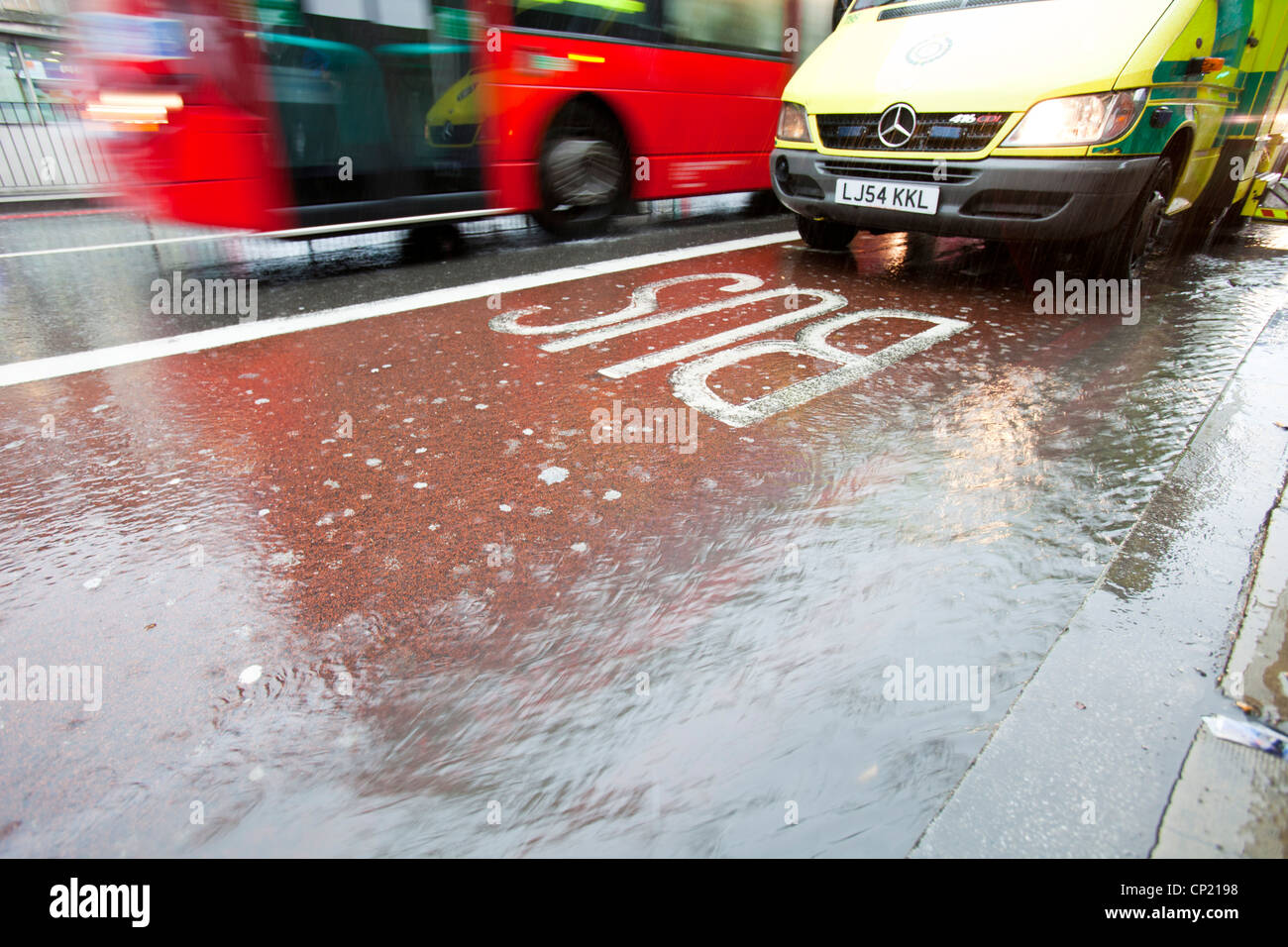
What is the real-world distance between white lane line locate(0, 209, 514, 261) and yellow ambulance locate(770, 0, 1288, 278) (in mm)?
2544

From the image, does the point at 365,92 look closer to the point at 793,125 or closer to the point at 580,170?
the point at 580,170

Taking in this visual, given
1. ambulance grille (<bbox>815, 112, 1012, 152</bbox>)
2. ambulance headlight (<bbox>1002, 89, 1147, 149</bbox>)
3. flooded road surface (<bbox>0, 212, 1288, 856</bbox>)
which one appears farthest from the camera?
ambulance grille (<bbox>815, 112, 1012, 152</bbox>)

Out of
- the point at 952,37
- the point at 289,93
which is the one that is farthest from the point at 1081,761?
the point at 289,93

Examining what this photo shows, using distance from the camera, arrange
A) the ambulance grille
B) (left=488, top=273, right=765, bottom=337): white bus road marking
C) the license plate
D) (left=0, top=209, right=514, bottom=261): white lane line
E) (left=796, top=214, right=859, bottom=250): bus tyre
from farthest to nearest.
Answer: (left=796, top=214, right=859, bottom=250): bus tyre, (left=0, top=209, right=514, bottom=261): white lane line, the license plate, the ambulance grille, (left=488, top=273, right=765, bottom=337): white bus road marking

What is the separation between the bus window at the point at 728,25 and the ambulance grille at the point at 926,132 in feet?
8.50

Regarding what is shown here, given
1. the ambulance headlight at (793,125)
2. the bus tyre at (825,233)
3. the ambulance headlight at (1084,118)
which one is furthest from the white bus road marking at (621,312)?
the ambulance headlight at (1084,118)

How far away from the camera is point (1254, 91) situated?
5.89m

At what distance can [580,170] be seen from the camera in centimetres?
651

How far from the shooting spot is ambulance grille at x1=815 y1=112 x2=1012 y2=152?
429 cm

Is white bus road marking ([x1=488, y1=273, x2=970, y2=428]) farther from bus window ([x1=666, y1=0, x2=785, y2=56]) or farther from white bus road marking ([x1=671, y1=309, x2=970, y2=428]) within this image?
bus window ([x1=666, y1=0, x2=785, y2=56])

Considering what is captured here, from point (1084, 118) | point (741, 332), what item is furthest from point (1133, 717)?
point (1084, 118)

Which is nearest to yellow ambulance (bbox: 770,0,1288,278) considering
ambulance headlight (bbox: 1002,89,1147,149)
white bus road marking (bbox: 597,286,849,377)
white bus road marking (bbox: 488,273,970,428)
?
ambulance headlight (bbox: 1002,89,1147,149)

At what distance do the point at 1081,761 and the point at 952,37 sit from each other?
4.81m

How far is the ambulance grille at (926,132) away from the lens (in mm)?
4285
